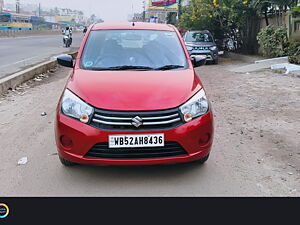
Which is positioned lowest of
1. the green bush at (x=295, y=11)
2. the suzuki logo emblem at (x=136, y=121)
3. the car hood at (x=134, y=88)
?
the suzuki logo emblem at (x=136, y=121)

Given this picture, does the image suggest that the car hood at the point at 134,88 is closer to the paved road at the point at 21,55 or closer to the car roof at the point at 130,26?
the car roof at the point at 130,26

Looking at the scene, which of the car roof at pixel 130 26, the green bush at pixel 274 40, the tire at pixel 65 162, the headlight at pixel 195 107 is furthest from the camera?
the green bush at pixel 274 40

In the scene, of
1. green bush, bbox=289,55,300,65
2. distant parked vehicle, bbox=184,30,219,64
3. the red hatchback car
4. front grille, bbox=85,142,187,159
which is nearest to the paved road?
distant parked vehicle, bbox=184,30,219,64

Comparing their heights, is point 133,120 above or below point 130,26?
below

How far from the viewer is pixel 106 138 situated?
329cm

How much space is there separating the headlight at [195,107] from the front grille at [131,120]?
0.58ft

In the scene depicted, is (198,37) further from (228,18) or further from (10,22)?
(10,22)

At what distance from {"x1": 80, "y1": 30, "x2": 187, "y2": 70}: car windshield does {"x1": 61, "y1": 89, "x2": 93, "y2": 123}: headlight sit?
0.76 metres

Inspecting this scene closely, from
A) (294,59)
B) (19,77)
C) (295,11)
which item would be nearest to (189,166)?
(19,77)

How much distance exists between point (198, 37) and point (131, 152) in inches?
547

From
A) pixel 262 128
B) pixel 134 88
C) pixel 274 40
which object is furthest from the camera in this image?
pixel 274 40

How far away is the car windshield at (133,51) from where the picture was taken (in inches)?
171

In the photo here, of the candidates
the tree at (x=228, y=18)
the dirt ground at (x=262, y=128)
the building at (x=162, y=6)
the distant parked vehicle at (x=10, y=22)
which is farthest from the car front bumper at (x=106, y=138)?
the distant parked vehicle at (x=10, y=22)
